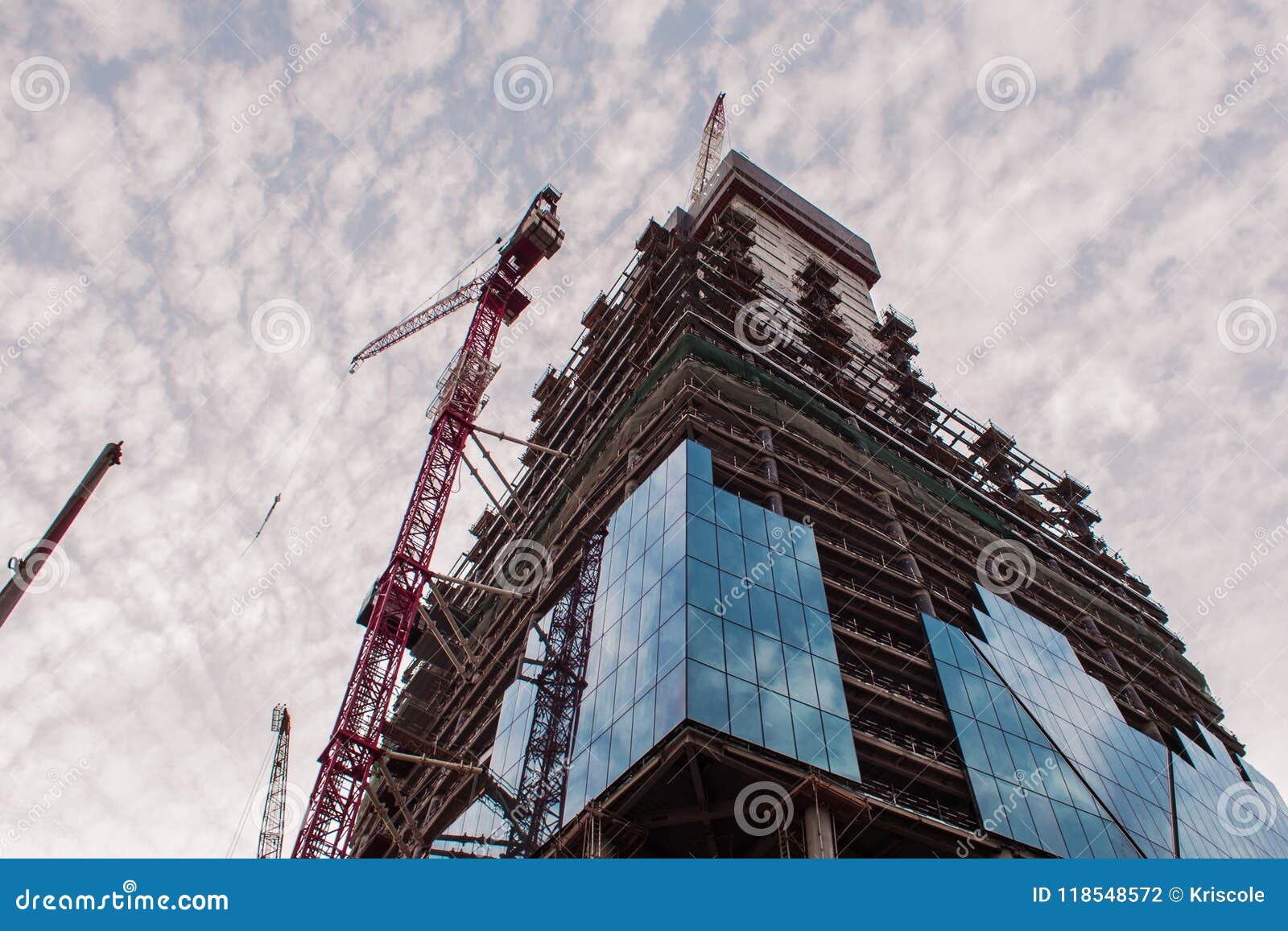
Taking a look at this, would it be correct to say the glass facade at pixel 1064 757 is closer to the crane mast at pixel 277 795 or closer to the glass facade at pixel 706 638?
the glass facade at pixel 706 638

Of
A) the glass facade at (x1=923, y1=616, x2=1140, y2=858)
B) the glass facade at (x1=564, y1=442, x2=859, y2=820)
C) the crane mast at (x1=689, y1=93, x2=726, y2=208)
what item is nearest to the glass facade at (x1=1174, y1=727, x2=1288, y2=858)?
the glass facade at (x1=923, y1=616, x2=1140, y2=858)

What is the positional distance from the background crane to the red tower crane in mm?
28878

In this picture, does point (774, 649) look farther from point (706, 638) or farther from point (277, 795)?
point (277, 795)

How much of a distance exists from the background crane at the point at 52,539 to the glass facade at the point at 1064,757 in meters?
31.5

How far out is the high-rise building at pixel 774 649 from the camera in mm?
34188

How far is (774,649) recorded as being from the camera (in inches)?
1446

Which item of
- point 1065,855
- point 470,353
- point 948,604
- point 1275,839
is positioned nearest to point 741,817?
point 1065,855

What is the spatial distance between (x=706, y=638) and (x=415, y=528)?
29.8 m

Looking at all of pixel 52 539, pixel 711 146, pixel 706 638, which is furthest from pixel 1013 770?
pixel 711 146

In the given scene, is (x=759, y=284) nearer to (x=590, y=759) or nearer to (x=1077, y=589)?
(x=1077, y=589)

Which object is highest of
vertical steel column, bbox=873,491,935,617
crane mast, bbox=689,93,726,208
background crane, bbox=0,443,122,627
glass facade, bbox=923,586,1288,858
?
crane mast, bbox=689,93,726,208

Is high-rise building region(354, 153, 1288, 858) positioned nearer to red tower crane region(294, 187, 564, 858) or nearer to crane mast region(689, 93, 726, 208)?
red tower crane region(294, 187, 564, 858)

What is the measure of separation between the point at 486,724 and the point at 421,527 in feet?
46.6

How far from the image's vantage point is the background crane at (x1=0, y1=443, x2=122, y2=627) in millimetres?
16766
